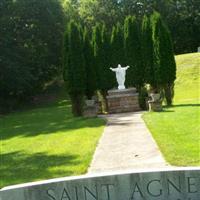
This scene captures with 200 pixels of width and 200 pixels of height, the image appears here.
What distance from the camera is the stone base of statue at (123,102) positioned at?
2247cm

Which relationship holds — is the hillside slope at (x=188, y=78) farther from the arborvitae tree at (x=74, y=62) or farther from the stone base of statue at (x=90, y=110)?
the stone base of statue at (x=90, y=110)

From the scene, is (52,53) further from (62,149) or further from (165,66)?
(62,149)

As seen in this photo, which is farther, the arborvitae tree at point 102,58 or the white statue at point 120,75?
the arborvitae tree at point 102,58

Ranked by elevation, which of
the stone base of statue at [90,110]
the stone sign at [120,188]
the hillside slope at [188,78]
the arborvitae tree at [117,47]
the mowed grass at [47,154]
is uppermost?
the arborvitae tree at [117,47]

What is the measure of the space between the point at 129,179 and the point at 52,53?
40437 mm

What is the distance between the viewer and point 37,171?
9820mm

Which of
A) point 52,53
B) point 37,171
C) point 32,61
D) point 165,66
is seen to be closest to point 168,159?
point 37,171

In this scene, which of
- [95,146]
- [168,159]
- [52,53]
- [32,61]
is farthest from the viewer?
[52,53]

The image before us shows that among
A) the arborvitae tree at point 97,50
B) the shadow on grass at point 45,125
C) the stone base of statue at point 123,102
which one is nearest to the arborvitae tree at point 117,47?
the arborvitae tree at point 97,50

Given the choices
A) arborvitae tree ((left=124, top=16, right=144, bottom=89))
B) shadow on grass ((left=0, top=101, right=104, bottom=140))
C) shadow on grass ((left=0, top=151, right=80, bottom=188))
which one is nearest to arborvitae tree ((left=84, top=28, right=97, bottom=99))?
shadow on grass ((left=0, top=101, right=104, bottom=140))

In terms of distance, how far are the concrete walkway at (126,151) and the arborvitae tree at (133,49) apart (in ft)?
26.7

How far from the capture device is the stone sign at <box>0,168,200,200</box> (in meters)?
6.30

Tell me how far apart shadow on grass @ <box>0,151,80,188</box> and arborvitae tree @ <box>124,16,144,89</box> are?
39.2 ft

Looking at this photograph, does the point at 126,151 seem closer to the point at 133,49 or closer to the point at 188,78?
the point at 133,49
